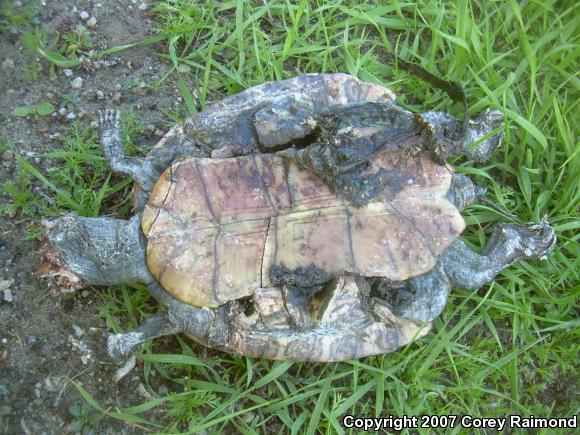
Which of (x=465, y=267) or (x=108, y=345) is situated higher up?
(x=465, y=267)

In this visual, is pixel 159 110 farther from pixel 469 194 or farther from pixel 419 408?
pixel 419 408

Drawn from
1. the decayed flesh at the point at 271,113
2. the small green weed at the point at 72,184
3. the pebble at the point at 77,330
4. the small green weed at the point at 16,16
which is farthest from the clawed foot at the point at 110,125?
the pebble at the point at 77,330

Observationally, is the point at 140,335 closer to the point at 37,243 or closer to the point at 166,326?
the point at 166,326

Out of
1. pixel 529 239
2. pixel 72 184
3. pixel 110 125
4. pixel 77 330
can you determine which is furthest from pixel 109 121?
pixel 529 239

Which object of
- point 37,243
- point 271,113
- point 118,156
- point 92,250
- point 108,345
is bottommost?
point 108,345

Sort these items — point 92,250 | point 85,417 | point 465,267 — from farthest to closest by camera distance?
point 465,267, point 85,417, point 92,250

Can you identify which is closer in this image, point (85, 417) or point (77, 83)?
point (85, 417)

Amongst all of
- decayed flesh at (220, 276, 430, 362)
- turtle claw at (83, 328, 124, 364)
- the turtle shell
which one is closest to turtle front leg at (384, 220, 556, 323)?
decayed flesh at (220, 276, 430, 362)

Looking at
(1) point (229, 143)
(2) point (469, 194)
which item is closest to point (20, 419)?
(1) point (229, 143)
